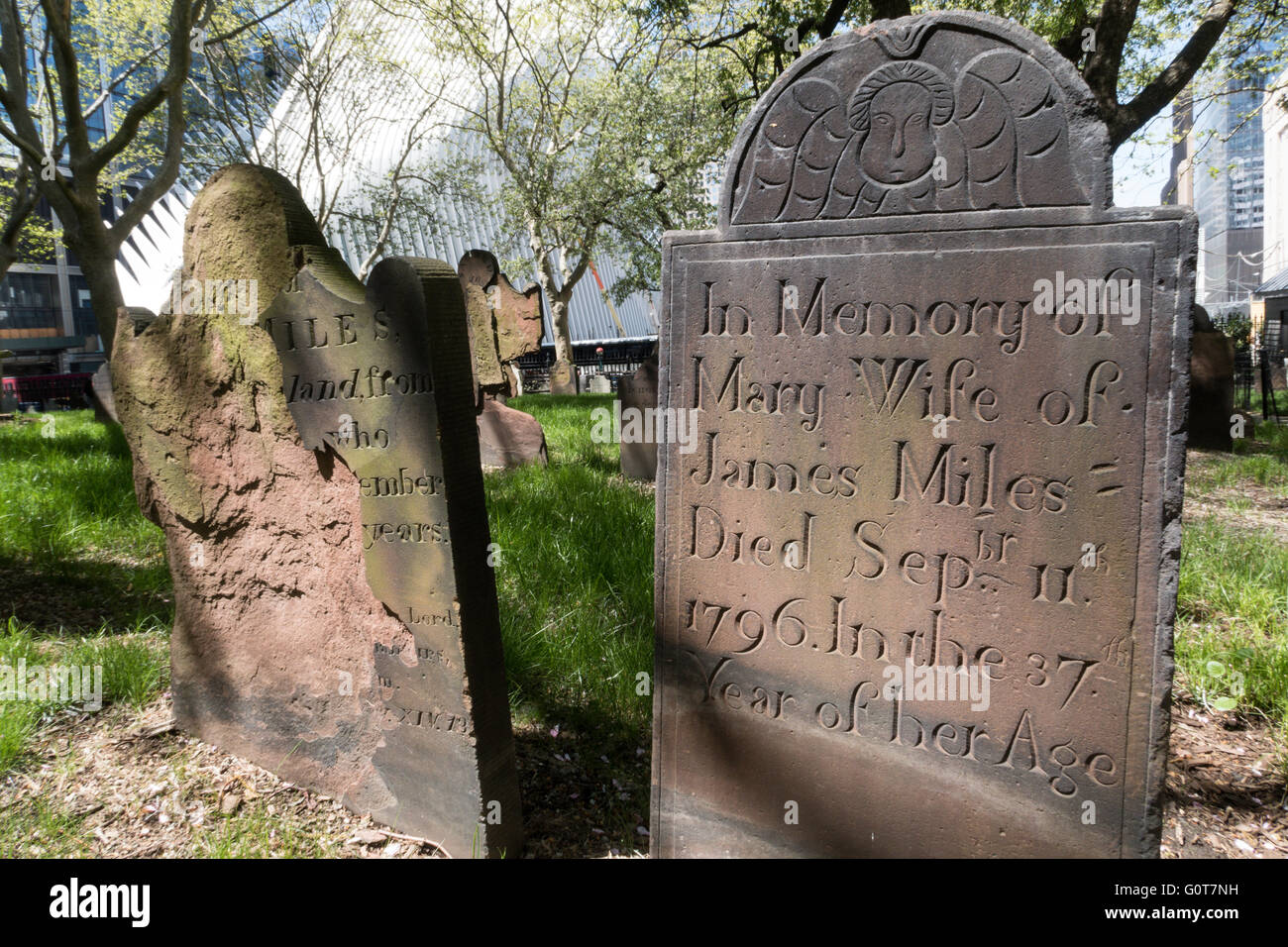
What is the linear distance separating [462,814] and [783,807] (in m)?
1.07

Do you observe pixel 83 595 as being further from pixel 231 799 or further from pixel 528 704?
pixel 528 704

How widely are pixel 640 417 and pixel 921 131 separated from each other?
6.23 m

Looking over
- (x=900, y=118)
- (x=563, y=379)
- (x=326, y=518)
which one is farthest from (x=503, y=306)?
(x=563, y=379)

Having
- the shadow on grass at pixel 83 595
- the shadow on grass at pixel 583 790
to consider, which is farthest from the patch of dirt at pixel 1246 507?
the shadow on grass at pixel 83 595

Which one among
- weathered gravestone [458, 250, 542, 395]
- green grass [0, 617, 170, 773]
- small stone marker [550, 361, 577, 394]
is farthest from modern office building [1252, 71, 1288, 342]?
green grass [0, 617, 170, 773]

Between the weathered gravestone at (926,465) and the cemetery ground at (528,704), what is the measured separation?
2.97 ft

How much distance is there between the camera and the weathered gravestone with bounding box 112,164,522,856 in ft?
8.21

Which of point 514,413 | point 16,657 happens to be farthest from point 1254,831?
point 514,413

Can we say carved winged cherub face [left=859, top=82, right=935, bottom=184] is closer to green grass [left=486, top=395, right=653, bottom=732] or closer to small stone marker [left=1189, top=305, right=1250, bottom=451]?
green grass [left=486, top=395, right=653, bottom=732]

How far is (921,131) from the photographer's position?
214cm

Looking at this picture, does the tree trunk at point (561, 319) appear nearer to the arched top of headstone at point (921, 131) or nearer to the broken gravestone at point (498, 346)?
the broken gravestone at point (498, 346)

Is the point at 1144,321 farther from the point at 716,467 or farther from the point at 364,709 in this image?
the point at 364,709

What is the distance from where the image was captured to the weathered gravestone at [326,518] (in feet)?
8.21

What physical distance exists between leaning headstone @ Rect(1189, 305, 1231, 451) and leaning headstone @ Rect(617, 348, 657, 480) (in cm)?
606
